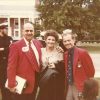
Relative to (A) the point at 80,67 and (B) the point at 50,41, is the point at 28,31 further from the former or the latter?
(A) the point at 80,67

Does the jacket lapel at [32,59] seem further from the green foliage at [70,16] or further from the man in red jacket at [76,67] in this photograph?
the green foliage at [70,16]

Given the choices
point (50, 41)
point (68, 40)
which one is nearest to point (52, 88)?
point (50, 41)

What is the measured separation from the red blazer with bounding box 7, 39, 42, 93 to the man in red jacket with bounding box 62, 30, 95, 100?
2.07 feet

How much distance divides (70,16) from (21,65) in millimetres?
42014

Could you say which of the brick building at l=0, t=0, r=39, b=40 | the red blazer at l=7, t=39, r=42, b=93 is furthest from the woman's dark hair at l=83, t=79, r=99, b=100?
the brick building at l=0, t=0, r=39, b=40

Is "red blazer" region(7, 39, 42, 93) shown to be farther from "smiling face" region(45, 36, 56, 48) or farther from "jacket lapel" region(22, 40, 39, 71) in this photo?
"smiling face" region(45, 36, 56, 48)

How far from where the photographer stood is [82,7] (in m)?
→ 51.6

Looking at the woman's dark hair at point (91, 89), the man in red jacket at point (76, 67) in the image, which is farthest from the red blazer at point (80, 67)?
the woman's dark hair at point (91, 89)

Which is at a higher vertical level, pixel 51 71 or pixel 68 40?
pixel 68 40

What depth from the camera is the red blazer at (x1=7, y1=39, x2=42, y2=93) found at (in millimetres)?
7359

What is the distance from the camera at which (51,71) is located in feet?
24.2

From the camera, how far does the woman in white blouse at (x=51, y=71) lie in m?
7.29

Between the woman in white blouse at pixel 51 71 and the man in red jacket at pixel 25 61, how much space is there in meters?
0.14

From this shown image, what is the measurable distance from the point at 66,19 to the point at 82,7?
174 inches
